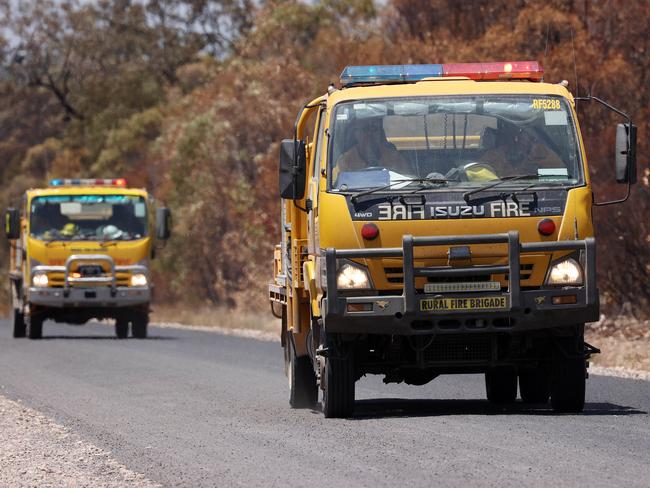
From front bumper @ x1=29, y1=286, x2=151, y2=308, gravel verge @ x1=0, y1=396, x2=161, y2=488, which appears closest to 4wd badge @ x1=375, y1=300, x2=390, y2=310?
gravel verge @ x1=0, y1=396, x2=161, y2=488

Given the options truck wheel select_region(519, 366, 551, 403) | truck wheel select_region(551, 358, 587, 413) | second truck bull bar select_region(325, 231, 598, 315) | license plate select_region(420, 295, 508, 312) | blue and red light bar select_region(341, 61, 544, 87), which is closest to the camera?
second truck bull bar select_region(325, 231, 598, 315)

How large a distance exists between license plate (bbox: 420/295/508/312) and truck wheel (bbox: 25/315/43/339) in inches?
770

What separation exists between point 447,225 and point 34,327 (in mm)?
19888

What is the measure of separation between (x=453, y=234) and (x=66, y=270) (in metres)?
18.1

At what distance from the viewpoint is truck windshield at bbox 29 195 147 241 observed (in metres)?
29.3

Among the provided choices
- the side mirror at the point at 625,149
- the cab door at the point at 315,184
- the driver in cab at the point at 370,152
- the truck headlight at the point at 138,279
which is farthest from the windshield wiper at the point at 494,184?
the truck headlight at the point at 138,279

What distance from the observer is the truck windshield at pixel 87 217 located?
29.3 meters

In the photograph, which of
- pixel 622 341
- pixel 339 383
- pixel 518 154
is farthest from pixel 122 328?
pixel 518 154

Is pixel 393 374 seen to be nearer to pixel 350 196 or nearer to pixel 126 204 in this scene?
pixel 350 196

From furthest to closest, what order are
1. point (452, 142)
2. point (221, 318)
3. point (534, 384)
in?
point (221, 318) → point (534, 384) → point (452, 142)

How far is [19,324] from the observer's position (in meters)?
31.5

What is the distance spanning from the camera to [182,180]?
47.8m

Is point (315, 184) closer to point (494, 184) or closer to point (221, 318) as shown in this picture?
point (494, 184)

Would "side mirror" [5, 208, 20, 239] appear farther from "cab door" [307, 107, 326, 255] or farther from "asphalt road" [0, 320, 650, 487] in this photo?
"cab door" [307, 107, 326, 255]
